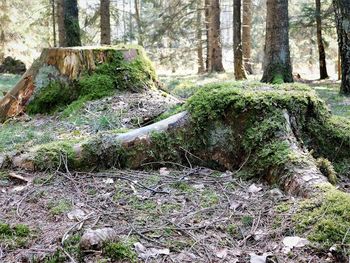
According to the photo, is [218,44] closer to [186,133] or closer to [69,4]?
[69,4]

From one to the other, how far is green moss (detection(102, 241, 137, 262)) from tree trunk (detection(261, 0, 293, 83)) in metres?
6.64

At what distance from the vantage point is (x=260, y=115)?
3623mm

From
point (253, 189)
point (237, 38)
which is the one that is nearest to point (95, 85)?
point (253, 189)

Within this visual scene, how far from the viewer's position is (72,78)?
6.29 metres

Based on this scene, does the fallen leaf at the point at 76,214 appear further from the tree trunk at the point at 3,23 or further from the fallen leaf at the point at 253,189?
the tree trunk at the point at 3,23

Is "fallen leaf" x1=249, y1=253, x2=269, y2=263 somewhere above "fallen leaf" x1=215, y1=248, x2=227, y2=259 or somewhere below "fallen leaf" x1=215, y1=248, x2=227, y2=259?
above

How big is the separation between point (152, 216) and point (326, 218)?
1.10m

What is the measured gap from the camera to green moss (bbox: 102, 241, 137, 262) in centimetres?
223

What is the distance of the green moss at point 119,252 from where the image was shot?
87.8 inches

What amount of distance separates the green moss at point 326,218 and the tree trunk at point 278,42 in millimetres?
5982

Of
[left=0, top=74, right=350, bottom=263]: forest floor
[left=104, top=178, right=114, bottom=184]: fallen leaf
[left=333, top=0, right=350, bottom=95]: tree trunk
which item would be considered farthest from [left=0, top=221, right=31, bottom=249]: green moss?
[left=333, top=0, right=350, bottom=95]: tree trunk

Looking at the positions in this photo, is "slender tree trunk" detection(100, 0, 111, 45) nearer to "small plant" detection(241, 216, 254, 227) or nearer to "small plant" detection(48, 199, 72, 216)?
"small plant" detection(48, 199, 72, 216)

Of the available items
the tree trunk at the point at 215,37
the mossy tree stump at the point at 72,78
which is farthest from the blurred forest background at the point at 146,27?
the mossy tree stump at the point at 72,78

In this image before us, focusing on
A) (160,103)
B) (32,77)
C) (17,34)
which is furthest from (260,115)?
(17,34)
